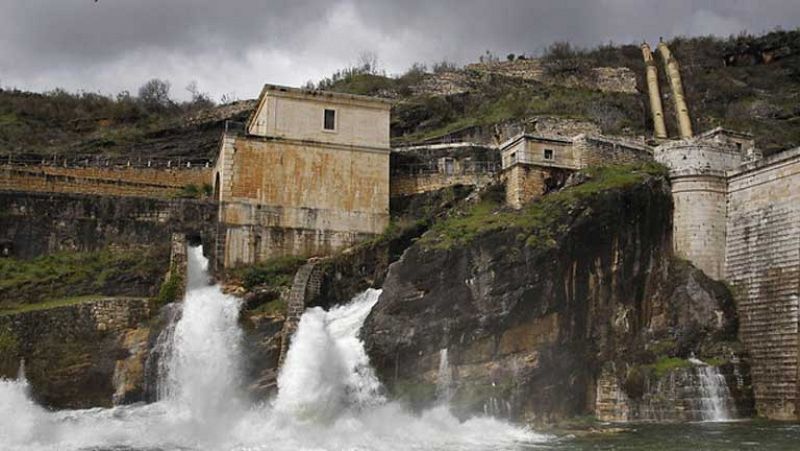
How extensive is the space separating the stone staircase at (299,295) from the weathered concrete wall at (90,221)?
4.75 meters

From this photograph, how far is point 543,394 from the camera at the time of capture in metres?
27.8

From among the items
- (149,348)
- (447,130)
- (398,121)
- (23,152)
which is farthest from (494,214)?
(23,152)

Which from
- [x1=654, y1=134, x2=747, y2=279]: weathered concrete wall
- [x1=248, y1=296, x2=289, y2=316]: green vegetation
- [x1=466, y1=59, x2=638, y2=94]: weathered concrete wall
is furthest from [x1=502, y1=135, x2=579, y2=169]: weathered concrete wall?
[x1=466, y1=59, x2=638, y2=94]: weathered concrete wall

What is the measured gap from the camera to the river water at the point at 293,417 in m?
23.6

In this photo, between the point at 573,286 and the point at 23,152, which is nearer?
the point at 573,286

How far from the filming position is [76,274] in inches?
1222

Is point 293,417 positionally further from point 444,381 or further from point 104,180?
point 104,180

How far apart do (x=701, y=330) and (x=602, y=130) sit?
19621 millimetres

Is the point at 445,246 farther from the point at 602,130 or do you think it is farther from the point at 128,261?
the point at 602,130

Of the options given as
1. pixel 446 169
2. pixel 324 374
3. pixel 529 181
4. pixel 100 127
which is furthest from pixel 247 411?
pixel 100 127

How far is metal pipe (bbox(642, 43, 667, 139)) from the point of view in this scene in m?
51.7

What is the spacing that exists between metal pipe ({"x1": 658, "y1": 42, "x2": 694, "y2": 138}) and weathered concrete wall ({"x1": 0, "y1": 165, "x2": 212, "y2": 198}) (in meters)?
27.4

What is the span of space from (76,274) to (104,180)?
10.3m

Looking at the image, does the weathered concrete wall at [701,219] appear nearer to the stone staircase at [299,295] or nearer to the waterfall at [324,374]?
the waterfall at [324,374]
